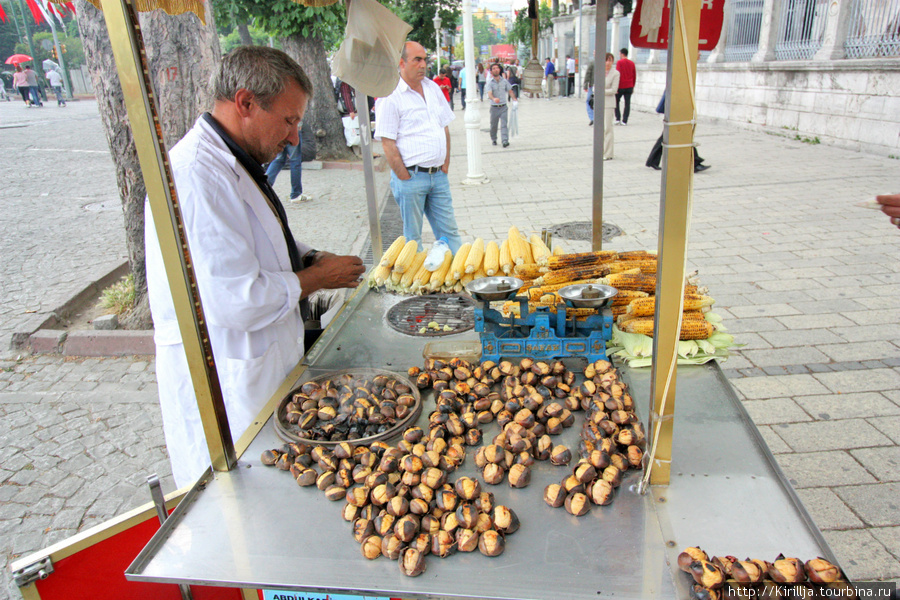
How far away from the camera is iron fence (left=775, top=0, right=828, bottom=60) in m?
11.8

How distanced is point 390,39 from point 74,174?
12.9 meters

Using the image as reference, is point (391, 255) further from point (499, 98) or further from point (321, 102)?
point (499, 98)

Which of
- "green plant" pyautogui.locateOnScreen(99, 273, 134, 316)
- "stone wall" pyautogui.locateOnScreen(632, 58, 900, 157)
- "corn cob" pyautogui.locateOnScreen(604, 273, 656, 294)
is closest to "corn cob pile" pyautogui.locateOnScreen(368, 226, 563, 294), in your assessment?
"corn cob" pyautogui.locateOnScreen(604, 273, 656, 294)

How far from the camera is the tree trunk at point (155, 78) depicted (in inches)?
187

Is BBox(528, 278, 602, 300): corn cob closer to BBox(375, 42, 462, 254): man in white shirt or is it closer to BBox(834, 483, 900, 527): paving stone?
BBox(834, 483, 900, 527): paving stone

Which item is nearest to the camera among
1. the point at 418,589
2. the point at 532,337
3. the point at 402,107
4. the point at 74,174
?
the point at 418,589

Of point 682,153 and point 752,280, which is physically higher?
point 682,153

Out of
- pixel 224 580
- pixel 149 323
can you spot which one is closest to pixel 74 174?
pixel 149 323

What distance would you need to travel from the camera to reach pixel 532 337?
2.19 meters

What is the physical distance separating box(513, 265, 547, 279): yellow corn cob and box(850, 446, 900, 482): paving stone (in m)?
1.97

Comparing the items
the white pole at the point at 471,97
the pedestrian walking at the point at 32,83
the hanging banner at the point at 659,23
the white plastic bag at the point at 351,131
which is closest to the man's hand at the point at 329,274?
the hanging banner at the point at 659,23

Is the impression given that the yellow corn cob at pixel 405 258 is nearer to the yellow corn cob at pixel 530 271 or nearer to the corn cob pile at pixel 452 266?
the corn cob pile at pixel 452 266

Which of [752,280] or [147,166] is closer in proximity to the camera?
[147,166]

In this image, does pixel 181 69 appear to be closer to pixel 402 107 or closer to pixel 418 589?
pixel 402 107
